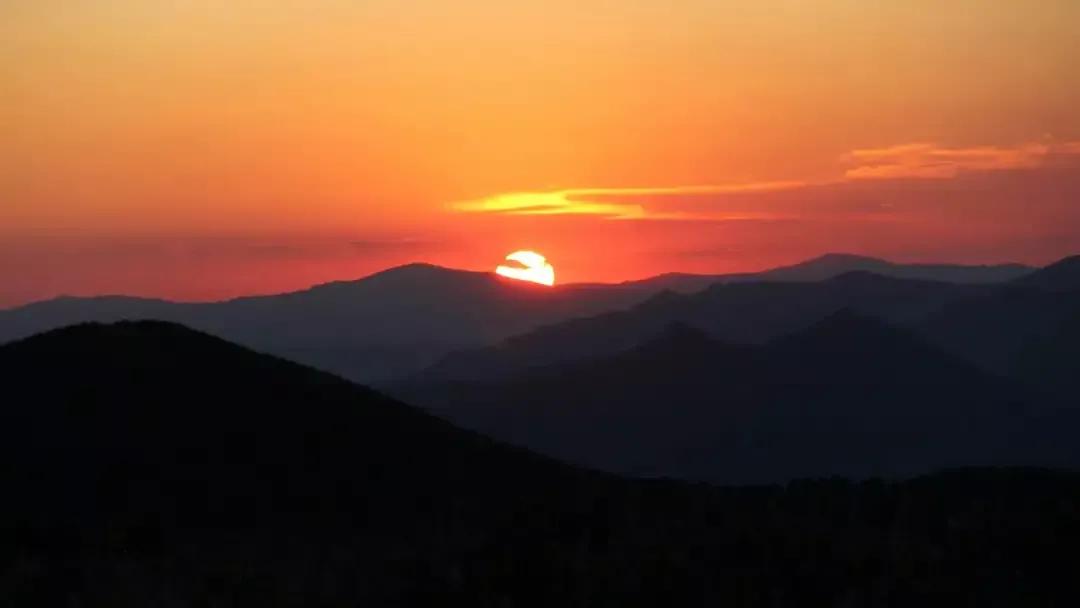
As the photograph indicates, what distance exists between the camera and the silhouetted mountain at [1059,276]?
121250 mm

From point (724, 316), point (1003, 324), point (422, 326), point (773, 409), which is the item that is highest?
point (724, 316)

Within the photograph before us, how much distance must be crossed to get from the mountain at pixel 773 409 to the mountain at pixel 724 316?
24084 mm

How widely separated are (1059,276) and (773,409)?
70.3m

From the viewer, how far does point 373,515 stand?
66.6 feet

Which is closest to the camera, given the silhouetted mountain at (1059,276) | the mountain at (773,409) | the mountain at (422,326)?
the mountain at (773,409)


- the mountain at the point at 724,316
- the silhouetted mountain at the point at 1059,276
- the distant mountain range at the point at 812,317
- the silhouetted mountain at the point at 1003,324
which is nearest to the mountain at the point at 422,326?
the mountain at the point at 724,316

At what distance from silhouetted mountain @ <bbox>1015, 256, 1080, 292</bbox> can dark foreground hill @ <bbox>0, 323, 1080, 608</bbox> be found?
106 meters

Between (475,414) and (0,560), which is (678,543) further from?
(475,414)

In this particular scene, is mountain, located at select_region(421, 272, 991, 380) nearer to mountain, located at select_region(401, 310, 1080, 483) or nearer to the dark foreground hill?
mountain, located at select_region(401, 310, 1080, 483)

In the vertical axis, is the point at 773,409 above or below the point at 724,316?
below

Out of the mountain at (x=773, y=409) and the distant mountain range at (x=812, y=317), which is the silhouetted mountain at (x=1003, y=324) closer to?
the distant mountain range at (x=812, y=317)

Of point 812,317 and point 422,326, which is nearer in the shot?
point 812,317

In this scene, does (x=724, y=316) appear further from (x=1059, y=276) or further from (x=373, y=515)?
(x=373, y=515)

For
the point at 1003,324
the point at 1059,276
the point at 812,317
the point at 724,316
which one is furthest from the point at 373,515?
the point at 1059,276
